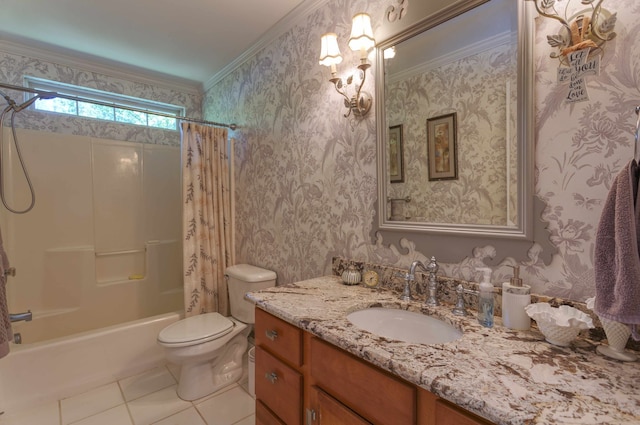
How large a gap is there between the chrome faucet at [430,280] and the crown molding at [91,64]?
9.39 ft

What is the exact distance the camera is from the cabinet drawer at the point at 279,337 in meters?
1.03

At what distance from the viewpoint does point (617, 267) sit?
649 millimetres

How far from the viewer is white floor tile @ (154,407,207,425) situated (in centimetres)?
163

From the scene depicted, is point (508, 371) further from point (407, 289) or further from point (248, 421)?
point (248, 421)

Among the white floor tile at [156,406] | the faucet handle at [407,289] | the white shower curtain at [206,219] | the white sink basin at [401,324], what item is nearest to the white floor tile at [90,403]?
the white floor tile at [156,406]

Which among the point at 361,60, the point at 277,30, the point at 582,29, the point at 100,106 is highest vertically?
the point at 277,30

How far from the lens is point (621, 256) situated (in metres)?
0.64

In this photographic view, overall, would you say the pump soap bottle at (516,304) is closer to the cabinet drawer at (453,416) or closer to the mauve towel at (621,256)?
the mauve towel at (621,256)

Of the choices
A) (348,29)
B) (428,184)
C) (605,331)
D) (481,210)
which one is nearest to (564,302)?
(605,331)

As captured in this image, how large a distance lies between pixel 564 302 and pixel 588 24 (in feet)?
2.59

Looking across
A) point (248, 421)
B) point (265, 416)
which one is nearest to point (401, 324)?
point (265, 416)

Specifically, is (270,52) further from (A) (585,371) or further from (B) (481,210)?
(A) (585,371)

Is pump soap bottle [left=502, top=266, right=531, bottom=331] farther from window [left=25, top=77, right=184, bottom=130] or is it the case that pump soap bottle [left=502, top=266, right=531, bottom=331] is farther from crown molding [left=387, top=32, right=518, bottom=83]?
window [left=25, top=77, right=184, bottom=130]

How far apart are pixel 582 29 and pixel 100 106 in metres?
3.34
